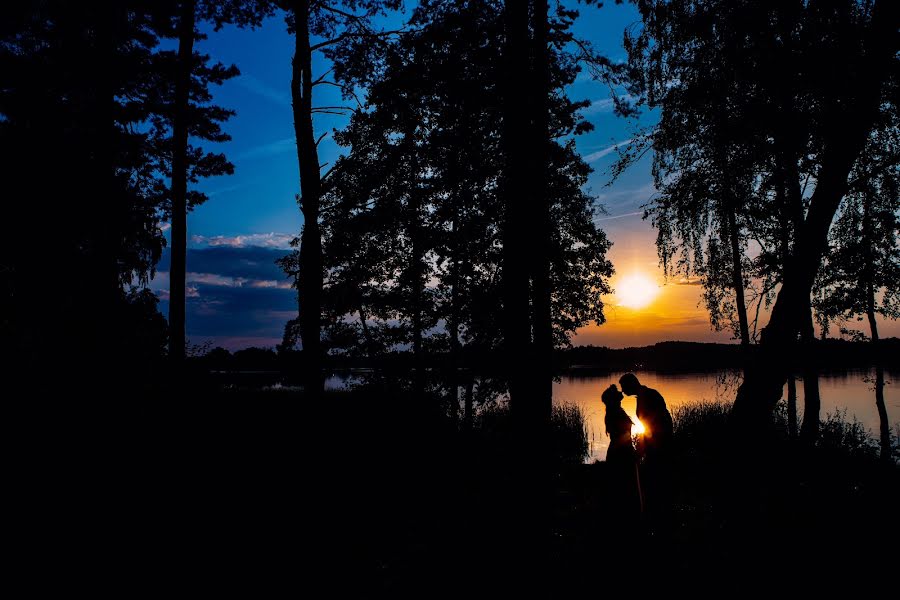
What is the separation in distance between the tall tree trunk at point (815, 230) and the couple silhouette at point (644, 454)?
2.11m

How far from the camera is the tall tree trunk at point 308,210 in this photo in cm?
992

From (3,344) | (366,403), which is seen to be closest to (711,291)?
(366,403)

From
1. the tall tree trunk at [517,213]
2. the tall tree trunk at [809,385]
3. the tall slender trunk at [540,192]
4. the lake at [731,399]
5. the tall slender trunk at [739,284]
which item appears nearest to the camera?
the tall tree trunk at [517,213]

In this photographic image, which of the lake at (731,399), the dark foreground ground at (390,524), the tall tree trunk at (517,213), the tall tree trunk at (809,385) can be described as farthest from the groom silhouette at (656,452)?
the tall tree trunk at (809,385)

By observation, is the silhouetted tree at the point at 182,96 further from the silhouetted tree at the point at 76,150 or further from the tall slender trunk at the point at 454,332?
the tall slender trunk at the point at 454,332

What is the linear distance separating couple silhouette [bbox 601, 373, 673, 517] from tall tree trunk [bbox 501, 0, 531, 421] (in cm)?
166

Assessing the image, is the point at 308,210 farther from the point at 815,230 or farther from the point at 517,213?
the point at 815,230

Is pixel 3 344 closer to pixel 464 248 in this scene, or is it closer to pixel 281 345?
pixel 464 248

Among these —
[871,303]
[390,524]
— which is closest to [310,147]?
[390,524]

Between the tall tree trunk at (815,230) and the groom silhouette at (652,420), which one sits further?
the groom silhouette at (652,420)

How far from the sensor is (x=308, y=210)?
10.2m

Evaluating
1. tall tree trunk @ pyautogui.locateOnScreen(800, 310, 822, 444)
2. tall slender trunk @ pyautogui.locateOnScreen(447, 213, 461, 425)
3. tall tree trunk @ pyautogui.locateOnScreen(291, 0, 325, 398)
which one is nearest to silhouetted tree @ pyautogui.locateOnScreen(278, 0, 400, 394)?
tall tree trunk @ pyautogui.locateOnScreen(291, 0, 325, 398)

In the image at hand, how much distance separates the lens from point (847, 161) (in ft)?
15.2

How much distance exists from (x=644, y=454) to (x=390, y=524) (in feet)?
13.0
